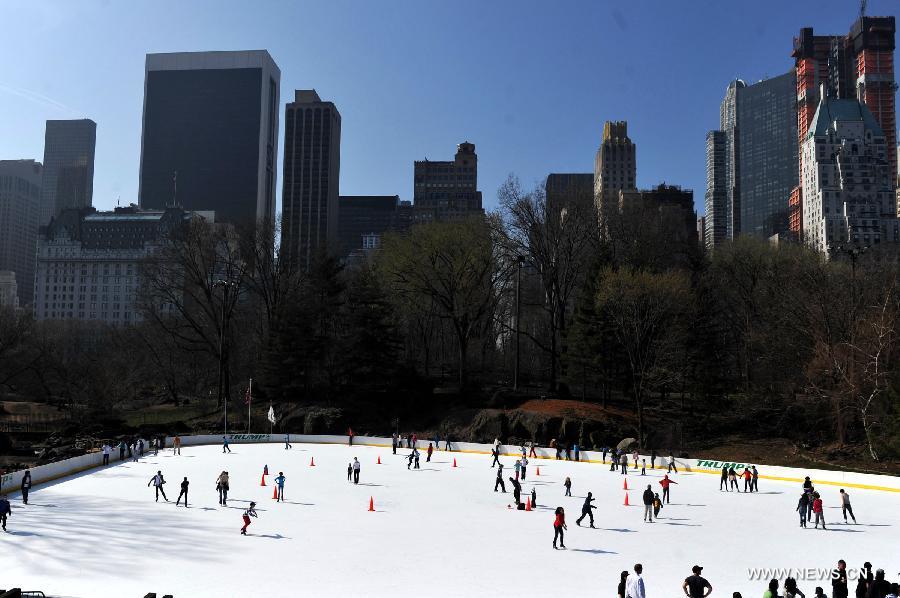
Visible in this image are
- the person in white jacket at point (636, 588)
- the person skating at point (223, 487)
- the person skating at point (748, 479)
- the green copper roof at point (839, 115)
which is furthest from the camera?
the green copper roof at point (839, 115)

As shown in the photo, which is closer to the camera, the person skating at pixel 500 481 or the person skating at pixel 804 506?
the person skating at pixel 804 506

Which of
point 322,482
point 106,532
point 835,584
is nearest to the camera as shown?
point 835,584

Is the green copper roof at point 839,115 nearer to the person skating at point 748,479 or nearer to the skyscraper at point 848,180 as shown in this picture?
the skyscraper at point 848,180

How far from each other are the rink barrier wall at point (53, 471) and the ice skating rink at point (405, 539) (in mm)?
991

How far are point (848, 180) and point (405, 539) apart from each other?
184m

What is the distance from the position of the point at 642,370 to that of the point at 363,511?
86.3 feet

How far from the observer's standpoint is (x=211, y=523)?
21750 millimetres

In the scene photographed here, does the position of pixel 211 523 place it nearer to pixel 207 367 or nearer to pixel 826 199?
pixel 207 367

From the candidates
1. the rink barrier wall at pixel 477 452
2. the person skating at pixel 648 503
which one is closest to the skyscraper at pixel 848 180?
the rink barrier wall at pixel 477 452

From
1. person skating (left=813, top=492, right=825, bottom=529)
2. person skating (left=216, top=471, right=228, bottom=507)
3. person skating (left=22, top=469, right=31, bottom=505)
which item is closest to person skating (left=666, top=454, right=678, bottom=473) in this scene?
person skating (left=813, top=492, right=825, bottom=529)

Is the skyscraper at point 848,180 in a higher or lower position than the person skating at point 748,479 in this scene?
higher

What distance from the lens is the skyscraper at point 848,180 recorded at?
16525cm

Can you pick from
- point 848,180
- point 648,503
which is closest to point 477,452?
point 648,503

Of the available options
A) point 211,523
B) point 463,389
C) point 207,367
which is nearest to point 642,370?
point 463,389
